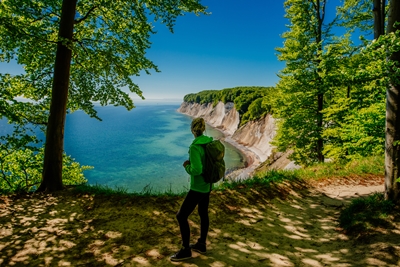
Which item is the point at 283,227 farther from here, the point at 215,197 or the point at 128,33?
the point at 128,33

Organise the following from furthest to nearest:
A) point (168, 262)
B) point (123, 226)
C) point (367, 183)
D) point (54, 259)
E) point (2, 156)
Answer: point (2, 156)
point (367, 183)
point (123, 226)
point (54, 259)
point (168, 262)

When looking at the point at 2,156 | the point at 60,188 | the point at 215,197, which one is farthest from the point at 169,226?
the point at 2,156

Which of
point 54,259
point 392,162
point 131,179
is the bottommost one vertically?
point 131,179

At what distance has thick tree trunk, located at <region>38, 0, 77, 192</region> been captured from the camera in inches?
256

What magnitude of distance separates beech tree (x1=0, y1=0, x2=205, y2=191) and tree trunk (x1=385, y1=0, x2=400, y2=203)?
528 centimetres

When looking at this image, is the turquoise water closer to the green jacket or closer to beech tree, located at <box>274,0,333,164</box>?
beech tree, located at <box>274,0,333,164</box>

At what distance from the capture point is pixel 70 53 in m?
6.67

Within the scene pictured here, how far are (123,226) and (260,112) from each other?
55.0 m

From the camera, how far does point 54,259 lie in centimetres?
376

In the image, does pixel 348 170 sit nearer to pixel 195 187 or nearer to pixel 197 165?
pixel 195 187

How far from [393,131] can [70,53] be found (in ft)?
27.4

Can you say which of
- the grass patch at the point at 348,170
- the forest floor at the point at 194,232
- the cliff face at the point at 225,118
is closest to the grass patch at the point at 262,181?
the forest floor at the point at 194,232

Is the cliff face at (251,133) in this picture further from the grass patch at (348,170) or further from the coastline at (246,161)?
the grass patch at (348,170)

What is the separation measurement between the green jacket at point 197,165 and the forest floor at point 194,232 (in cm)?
122
